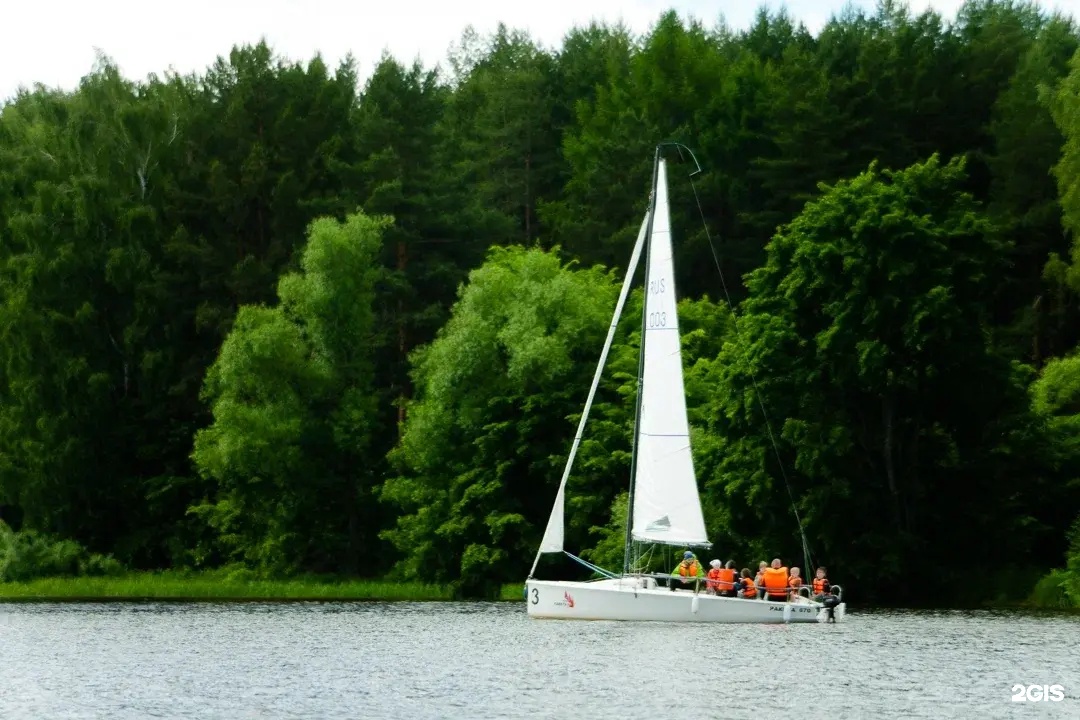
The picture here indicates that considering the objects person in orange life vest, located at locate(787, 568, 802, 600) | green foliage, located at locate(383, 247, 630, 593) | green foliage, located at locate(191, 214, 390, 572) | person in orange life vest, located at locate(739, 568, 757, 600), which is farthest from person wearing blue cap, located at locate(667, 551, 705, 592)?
green foliage, located at locate(191, 214, 390, 572)

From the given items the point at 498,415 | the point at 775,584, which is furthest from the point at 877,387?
the point at 498,415

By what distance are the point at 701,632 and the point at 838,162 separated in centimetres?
3611

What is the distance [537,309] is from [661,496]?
19867 mm

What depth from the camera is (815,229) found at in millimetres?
57469

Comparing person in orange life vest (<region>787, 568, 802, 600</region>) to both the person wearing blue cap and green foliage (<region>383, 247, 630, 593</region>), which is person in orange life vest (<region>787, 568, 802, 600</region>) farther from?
green foliage (<region>383, 247, 630, 593</region>)

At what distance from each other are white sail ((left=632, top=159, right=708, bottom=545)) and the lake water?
2.40 m

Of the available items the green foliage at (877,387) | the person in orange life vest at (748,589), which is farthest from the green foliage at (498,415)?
the person in orange life vest at (748,589)

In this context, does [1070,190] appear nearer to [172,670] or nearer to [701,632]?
[701,632]

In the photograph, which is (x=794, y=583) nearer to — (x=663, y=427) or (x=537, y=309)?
(x=663, y=427)

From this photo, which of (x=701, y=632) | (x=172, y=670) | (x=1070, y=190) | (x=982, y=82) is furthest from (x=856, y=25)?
(x=172, y=670)

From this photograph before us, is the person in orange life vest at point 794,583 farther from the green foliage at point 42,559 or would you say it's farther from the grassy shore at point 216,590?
the green foliage at point 42,559

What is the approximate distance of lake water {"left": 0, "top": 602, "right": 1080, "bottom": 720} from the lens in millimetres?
29422

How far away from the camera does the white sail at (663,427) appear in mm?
46688

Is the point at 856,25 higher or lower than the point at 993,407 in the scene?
higher
